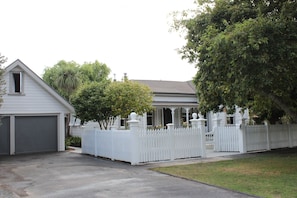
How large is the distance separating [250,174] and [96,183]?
202 inches

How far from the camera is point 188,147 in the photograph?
1579 cm

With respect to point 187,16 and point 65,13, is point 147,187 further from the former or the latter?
point 65,13

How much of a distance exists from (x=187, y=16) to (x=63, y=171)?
7812 mm

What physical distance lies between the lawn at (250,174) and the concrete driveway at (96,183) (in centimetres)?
61

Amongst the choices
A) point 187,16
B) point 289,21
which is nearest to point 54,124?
point 187,16

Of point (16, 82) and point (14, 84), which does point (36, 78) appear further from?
point (14, 84)

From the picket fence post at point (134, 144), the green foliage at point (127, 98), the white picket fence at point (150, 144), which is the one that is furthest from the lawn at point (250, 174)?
the green foliage at point (127, 98)

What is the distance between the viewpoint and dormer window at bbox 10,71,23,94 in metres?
20.8

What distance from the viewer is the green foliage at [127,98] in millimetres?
19391

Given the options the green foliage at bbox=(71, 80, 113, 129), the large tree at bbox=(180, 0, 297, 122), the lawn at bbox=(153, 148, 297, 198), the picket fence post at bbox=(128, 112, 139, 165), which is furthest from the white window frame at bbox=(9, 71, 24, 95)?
the large tree at bbox=(180, 0, 297, 122)

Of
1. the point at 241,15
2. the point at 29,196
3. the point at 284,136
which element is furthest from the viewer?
the point at 284,136

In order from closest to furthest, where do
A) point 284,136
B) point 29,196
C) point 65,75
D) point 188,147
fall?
point 29,196
point 188,147
point 284,136
point 65,75

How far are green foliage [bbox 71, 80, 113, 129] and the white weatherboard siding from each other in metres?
2.55

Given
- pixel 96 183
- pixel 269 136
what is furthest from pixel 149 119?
pixel 96 183
